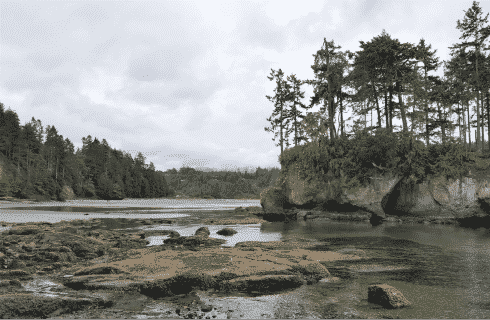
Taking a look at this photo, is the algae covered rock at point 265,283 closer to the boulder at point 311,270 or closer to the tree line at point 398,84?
the boulder at point 311,270

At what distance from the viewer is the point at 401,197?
102 ft

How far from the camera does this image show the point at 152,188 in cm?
13150

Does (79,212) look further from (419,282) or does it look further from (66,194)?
(66,194)

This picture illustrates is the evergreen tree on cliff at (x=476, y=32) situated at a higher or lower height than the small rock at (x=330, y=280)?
higher

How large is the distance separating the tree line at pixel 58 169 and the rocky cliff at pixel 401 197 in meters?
74.3

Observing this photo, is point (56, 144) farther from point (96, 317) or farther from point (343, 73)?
point (96, 317)

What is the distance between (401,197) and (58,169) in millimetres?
101135

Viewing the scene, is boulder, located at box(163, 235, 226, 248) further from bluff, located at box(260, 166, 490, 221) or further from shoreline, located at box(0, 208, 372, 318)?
bluff, located at box(260, 166, 490, 221)

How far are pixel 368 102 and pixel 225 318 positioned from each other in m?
35.8

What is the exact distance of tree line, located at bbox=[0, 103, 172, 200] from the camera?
80.0 meters

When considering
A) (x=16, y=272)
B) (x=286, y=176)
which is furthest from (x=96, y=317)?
(x=286, y=176)

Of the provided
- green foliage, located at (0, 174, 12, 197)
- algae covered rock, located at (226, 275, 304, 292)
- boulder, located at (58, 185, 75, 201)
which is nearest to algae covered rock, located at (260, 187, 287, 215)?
algae covered rock, located at (226, 275, 304, 292)

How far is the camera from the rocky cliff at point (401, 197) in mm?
27825

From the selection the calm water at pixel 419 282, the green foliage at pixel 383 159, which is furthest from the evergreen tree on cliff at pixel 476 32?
the calm water at pixel 419 282
